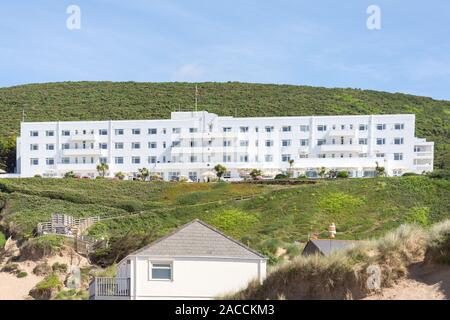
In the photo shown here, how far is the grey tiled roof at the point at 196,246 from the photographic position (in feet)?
107

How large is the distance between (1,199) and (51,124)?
90.9 ft

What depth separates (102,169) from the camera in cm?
10488

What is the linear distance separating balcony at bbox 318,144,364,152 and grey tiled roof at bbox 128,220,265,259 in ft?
235

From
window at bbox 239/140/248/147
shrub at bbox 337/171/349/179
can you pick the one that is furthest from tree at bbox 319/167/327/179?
window at bbox 239/140/248/147

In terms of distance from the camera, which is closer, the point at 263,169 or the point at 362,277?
the point at 362,277

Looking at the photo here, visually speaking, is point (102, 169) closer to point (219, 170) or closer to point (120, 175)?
point (120, 175)

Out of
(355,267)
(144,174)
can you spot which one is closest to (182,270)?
(355,267)

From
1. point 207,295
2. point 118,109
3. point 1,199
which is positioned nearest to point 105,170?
point 1,199

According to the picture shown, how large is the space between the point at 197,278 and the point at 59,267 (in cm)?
3025

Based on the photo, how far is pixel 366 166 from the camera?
102 meters

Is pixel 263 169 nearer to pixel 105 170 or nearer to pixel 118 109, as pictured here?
pixel 105 170

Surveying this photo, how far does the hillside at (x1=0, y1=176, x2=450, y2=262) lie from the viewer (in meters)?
72.3

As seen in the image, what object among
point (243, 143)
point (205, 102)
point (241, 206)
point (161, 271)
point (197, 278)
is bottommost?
point (197, 278)
